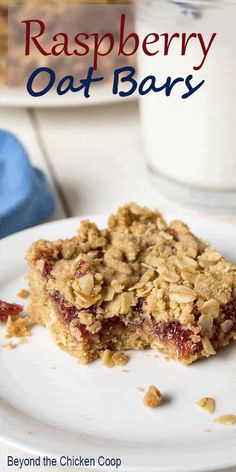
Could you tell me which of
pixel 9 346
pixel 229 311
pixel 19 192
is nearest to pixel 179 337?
pixel 229 311

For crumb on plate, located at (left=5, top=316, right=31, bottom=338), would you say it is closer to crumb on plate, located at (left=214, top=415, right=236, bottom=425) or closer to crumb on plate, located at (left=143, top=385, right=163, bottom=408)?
crumb on plate, located at (left=143, top=385, right=163, bottom=408)

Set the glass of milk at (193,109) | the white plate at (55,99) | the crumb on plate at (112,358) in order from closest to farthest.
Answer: the crumb on plate at (112,358) < the glass of milk at (193,109) < the white plate at (55,99)

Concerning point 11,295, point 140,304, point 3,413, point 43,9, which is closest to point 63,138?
point 43,9

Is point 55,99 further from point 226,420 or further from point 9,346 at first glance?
point 226,420

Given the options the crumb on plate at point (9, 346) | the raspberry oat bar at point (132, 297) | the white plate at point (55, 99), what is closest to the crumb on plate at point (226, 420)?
the raspberry oat bar at point (132, 297)

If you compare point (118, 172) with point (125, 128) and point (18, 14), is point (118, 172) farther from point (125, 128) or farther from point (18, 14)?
point (18, 14)

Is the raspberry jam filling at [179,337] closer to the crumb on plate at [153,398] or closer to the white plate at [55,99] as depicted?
the crumb on plate at [153,398]
